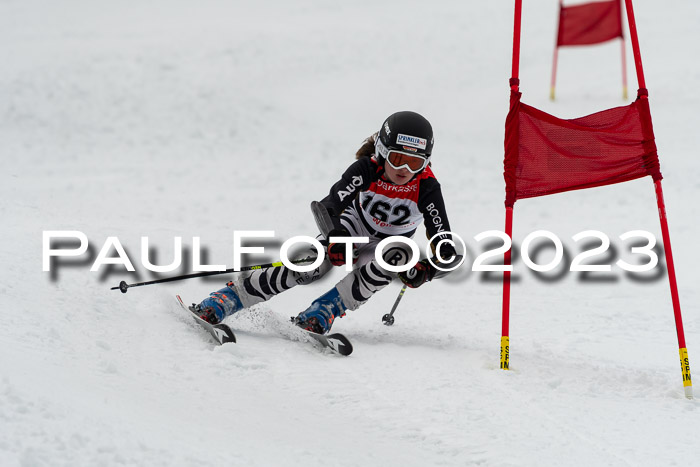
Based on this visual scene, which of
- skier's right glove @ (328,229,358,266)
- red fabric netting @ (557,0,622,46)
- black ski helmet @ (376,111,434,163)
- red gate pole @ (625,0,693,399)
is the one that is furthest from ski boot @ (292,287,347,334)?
red fabric netting @ (557,0,622,46)

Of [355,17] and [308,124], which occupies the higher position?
[355,17]

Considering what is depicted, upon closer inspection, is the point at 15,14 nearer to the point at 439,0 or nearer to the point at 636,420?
the point at 439,0

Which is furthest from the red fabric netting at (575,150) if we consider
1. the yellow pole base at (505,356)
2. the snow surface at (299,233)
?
the snow surface at (299,233)

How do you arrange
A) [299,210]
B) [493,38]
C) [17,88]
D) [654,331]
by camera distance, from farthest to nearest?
1. [493,38]
2. [17,88]
3. [299,210]
4. [654,331]

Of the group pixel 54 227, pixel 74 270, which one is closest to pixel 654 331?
pixel 74 270

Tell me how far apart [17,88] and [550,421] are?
1454 centimetres

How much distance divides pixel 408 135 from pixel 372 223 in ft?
2.73

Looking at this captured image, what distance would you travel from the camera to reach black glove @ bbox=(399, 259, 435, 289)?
488 centimetres

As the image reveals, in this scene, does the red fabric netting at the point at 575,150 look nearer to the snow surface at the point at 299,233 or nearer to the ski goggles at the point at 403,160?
the ski goggles at the point at 403,160

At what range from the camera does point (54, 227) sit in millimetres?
6938

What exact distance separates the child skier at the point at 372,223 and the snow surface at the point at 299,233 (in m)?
0.29

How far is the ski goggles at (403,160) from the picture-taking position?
4.95 meters

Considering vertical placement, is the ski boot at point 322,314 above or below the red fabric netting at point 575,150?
below

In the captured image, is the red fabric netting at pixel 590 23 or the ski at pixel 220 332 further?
the red fabric netting at pixel 590 23
